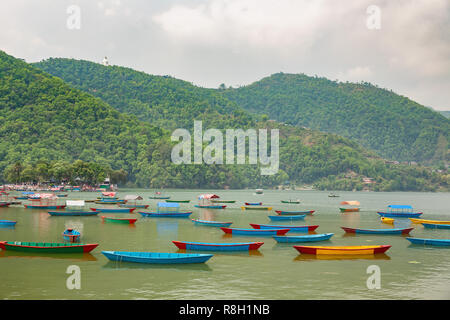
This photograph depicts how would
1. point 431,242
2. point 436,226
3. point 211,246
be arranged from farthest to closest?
point 436,226
point 431,242
point 211,246

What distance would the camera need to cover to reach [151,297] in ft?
75.8

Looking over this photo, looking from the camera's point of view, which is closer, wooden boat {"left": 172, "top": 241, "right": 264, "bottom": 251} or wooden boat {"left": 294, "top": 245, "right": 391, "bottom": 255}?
wooden boat {"left": 294, "top": 245, "right": 391, "bottom": 255}

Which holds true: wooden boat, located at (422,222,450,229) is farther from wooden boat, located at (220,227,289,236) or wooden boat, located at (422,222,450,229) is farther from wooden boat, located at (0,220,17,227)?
wooden boat, located at (0,220,17,227)

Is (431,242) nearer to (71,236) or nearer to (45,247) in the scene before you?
(71,236)

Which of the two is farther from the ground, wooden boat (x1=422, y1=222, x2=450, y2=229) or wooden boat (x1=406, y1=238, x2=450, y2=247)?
wooden boat (x1=406, y1=238, x2=450, y2=247)

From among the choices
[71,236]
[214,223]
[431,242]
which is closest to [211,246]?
[71,236]

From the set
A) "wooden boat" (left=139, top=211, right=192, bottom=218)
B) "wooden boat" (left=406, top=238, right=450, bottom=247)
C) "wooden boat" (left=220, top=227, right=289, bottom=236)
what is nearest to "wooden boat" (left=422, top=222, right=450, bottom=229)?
"wooden boat" (left=406, top=238, right=450, bottom=247)

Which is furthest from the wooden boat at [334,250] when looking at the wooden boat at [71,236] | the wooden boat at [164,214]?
the wooden boat at [164,214]

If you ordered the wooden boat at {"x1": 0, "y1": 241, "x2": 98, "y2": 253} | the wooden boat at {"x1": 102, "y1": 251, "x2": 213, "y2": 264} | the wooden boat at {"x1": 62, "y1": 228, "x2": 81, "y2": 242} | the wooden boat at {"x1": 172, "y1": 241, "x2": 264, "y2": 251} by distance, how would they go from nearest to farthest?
the wooden boat at {"x1": 102, "y1": 251, "x2": 213, "y2": 264} < the wooden boat at {"x1": 0, "y1": 241, "x2": 98, "y2": 253} < the wooden boat at {"x1": 172, "y1": 241, "x2": 264, "y2": 251} < the wooden boat at {"x1": 62, "y1": 228, "x2": 81, "y2": 242}

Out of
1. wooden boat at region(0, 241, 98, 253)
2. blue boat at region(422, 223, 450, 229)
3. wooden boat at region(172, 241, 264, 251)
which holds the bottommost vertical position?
blue boat at region(422, 223, 450, 229)

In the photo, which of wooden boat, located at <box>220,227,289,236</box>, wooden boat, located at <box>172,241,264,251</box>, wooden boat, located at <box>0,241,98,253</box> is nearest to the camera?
wooden boat, located at <box>0,241,98,253</box>

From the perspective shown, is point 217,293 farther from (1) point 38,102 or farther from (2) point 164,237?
(1) point 38,102

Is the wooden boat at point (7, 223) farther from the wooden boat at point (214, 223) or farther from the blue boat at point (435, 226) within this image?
the blue boat at point (435, 226)
